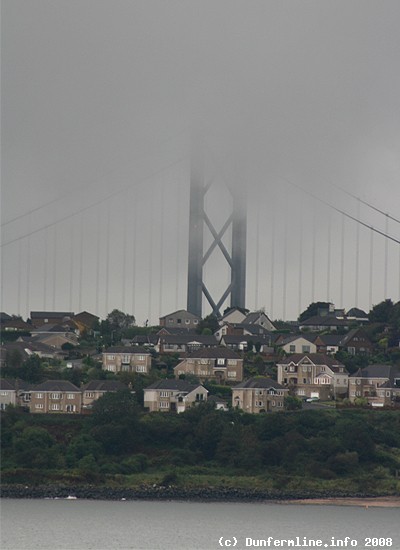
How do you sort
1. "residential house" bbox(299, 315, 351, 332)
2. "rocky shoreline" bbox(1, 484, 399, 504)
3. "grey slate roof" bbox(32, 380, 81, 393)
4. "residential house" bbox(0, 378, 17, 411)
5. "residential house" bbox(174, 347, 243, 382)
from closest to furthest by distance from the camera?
"rocky shoreline" bbox(1, 484, 399, 504) → "grey slate roof" bbox(32, 380, 81, 393) → "residential house" bbox(0, 378, 17, 411) → "residential house" bbox(174, 347, 243, 382) → "residential house" bbox(299, 315, 351, 332)

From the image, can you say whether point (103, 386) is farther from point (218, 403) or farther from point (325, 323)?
point (325, 323)

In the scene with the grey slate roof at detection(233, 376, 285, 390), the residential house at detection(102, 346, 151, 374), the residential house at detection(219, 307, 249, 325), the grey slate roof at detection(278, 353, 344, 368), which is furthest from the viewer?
the residential house at detection(219, 307, 249, 325)

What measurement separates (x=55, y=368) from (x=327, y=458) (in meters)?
10.6

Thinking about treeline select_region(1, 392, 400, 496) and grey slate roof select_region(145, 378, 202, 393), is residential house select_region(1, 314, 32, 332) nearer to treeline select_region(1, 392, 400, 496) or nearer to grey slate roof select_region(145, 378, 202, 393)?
grey slate roof select_region(145, 378, 202, 393)

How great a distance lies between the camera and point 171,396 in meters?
52.3

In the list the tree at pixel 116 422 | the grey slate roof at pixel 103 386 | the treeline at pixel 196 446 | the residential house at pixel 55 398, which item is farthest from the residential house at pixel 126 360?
the treeline at pixel 196 446

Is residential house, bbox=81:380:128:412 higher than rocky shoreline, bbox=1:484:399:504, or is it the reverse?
residential house, bbox=81:380:128:412

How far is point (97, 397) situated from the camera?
170 feet

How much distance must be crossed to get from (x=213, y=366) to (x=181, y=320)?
8.28 metres

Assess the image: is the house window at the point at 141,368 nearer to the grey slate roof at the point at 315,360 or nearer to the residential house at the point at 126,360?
the residential house at the point at 126,360

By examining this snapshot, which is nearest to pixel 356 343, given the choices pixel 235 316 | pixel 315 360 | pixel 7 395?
pixel 235 316

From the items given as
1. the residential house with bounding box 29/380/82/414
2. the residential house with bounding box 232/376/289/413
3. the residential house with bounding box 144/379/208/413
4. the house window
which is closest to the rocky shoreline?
the residential house with bounding box 29/380/82/414

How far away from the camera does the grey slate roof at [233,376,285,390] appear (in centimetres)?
5259

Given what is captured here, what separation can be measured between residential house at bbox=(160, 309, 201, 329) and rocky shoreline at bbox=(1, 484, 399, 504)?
17.6 metres
